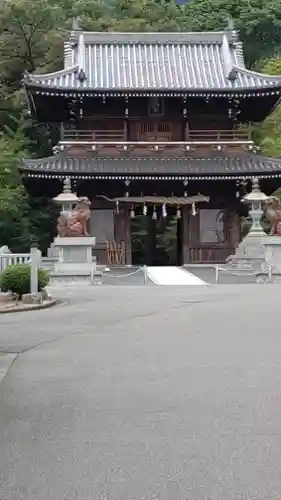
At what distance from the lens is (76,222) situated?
28.1 m

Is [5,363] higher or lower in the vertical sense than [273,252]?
lower

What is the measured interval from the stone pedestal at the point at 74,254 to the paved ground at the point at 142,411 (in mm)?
14139

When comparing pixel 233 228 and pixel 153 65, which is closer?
pixel 233 228

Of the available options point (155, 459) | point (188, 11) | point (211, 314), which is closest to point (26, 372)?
point (155, 459)

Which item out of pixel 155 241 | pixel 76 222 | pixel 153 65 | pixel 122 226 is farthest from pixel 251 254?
pixel 153 65

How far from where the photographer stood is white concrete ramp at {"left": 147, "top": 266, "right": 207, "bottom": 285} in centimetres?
2616

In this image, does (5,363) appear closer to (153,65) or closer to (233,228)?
(233,228)

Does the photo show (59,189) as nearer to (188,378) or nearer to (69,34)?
(69,34)

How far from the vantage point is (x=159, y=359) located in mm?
9352

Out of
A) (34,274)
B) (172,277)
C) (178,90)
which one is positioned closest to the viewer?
(34,274)

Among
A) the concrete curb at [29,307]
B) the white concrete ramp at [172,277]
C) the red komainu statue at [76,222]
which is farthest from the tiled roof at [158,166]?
the concrete curb at [29,307]

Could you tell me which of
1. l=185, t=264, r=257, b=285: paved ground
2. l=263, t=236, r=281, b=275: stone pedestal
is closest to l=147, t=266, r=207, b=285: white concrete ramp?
l=185, t=264, r=257, b=285: paved ground

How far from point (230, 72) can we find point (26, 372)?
93.7ft

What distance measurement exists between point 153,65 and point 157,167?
7.51 m
